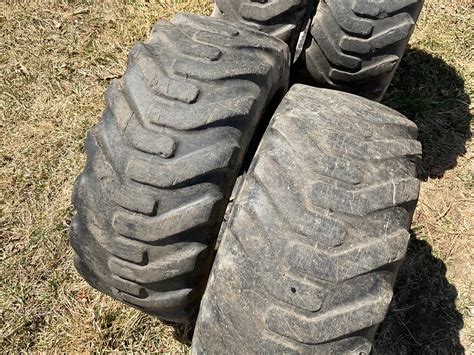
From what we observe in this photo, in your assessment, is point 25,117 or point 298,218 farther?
point 25,117

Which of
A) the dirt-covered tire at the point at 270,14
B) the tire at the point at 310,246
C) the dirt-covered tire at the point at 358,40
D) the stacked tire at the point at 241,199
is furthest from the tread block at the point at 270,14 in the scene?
the tire at the point at 310,246

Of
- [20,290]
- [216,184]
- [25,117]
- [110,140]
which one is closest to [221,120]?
[216,184]

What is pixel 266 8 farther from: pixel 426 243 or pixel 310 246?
pixel 426 243

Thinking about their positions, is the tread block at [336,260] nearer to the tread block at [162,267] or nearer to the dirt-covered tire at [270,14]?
the tread block at [162,267]

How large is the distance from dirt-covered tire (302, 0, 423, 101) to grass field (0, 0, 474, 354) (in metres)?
0.81

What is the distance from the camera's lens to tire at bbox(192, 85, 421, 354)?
1507 millimetres

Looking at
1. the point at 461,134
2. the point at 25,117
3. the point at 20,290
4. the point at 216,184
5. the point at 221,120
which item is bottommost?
the point at 20,290

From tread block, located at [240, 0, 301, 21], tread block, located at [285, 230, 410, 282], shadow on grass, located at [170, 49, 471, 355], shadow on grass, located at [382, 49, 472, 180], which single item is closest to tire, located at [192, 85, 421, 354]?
tread block, located at [285, 230, 410, 282]

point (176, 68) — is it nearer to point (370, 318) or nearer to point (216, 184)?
point (216, 184)

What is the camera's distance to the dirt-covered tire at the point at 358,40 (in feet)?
7.65

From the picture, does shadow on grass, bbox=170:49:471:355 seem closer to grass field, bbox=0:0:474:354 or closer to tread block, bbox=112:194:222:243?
grass field, bbox=0:0:474:354

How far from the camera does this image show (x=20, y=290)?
2.68 metres

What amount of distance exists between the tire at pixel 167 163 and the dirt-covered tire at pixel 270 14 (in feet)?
1.67

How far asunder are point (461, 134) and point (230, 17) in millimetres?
1601
